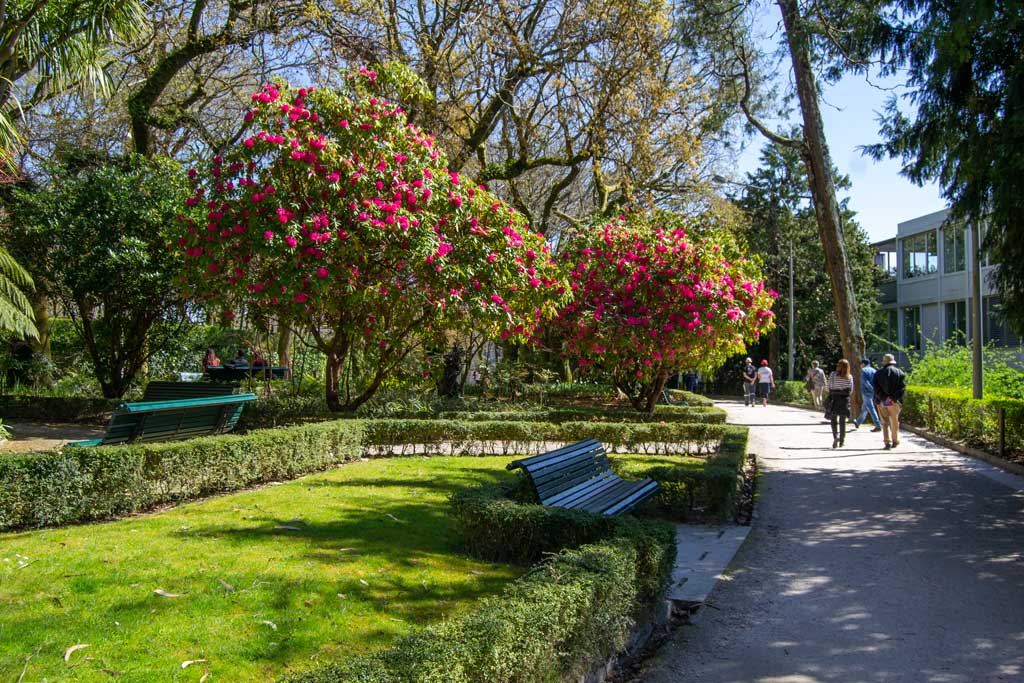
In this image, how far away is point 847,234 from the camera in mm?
43156

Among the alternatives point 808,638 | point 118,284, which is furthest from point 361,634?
point 118,284

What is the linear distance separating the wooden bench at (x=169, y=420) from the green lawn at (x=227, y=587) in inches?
45.1

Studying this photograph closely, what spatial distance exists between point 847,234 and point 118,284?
39.2 metres

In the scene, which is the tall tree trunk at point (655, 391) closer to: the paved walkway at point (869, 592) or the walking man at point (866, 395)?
the walking man at point (866, 395)

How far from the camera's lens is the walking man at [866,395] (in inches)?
710

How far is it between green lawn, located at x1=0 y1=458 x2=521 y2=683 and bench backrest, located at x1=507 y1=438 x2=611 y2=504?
0.85 m

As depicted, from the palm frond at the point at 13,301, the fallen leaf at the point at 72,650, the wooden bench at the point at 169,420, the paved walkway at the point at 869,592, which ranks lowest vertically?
the paved walkway at the point at 869,592

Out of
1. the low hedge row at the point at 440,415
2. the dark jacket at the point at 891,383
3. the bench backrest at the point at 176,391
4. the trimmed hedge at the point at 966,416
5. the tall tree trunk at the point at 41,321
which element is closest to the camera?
the bench backrest at the point at 176,391

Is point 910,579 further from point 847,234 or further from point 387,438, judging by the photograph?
point 847,234

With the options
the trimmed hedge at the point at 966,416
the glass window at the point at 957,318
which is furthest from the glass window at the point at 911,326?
the trimmed hedge at the point at 966,416

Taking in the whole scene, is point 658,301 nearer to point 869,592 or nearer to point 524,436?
point 524,436

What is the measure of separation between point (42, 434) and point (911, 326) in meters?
41.3

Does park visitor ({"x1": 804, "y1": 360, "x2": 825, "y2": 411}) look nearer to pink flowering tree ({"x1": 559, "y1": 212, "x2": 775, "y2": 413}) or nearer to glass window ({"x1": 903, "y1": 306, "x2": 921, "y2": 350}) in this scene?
pink flowering tree ({"x1": 559, "y1": 212, "x2": 775, "y2": 413})

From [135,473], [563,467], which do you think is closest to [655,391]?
[563,467]
